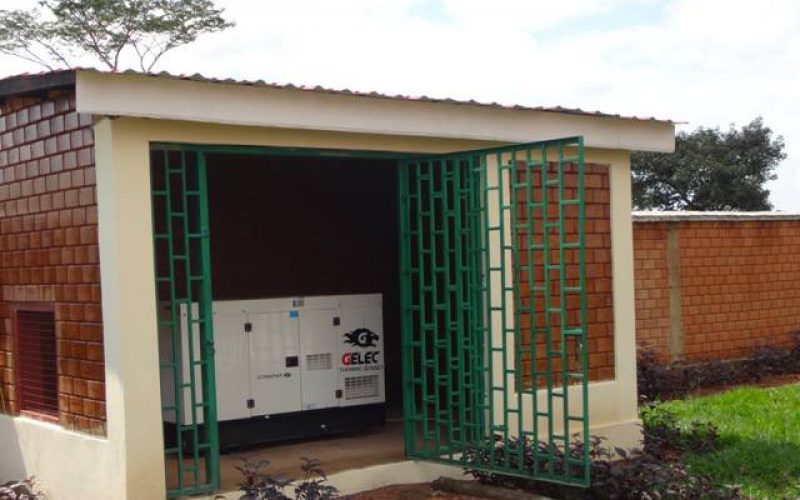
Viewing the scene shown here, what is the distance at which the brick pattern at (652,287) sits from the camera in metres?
14.0

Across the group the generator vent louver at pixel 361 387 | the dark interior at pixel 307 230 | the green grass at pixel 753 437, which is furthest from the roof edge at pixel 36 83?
the green grass at pixel 753 437

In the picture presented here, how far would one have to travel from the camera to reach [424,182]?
379 inches

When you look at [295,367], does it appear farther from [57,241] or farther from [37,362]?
[57,241]

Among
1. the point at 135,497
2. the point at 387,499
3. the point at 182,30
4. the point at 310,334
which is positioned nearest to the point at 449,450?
the point at 387,499

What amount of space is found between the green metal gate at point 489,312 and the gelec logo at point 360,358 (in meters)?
0.71

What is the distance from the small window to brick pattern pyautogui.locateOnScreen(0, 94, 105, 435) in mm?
92

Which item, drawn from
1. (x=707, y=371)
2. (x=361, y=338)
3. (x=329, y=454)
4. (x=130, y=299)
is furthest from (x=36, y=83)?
(x=707, y=371)

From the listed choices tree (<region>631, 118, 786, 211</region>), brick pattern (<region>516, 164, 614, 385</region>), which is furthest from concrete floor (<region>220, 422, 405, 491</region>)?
tree (<region>631, 118, 786, 211</region>)

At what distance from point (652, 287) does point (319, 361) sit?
5836 millimetres

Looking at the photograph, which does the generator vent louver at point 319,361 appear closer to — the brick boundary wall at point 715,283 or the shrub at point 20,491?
the shrub at point 20,491

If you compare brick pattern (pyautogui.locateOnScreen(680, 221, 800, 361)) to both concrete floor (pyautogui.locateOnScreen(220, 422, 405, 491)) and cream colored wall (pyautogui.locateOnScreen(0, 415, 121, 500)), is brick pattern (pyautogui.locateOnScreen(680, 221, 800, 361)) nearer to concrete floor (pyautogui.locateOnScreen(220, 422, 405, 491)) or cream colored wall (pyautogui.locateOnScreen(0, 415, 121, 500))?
concrete floor (pyautogui.locateOnScreen(220, 422, 405, 491))

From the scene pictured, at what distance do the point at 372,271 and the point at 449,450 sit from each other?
14.6 ft

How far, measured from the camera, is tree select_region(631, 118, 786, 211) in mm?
34031

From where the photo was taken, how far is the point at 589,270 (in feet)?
32.6
